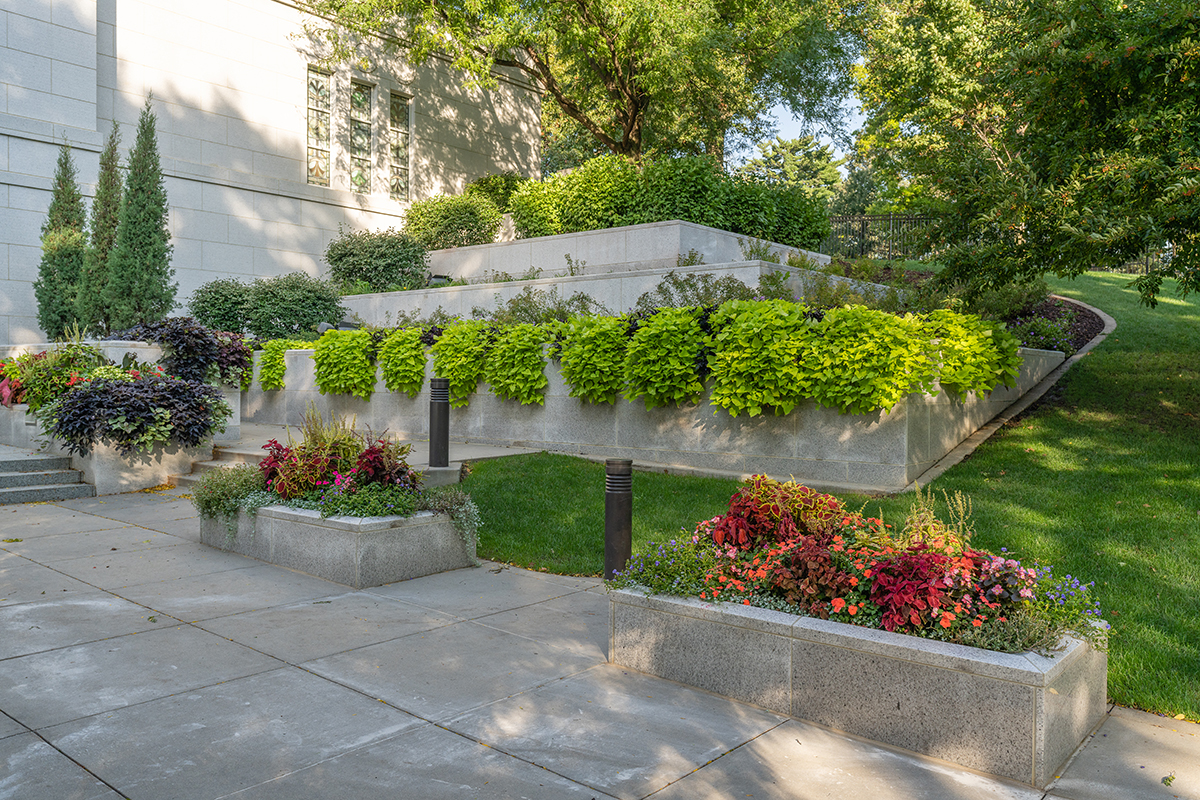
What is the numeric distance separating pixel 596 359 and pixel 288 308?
9.78 metres

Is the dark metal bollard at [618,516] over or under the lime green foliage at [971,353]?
under

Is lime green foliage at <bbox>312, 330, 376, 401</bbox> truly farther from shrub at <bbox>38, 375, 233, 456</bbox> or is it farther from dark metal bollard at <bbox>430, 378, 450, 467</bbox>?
dark metal bollard at <bbox>430, 378, 450, 467</bbox>

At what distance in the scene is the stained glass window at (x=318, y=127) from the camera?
72.5 ft

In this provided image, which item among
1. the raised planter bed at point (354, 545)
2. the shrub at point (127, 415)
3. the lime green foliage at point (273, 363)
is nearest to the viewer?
the raised planter bed at point (354, 545)

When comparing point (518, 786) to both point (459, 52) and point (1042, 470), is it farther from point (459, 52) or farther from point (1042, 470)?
point (459, 52)

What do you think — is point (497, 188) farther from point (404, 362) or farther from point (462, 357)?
point (462, 357)

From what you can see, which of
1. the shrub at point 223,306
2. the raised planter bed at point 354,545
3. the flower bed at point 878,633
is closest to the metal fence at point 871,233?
the shrub at point 223,306

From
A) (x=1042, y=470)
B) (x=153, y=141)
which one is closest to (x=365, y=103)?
(x=153, y=141)

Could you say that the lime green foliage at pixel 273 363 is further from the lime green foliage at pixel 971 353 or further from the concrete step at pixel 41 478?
the lime green foliage at pixel 971 353

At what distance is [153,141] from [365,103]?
31.3 feet

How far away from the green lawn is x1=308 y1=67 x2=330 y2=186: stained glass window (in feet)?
48.5

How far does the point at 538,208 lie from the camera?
60.2 feet

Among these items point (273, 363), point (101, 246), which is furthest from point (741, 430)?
point (101, 246)

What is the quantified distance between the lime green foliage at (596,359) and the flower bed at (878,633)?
5949 millimetres
